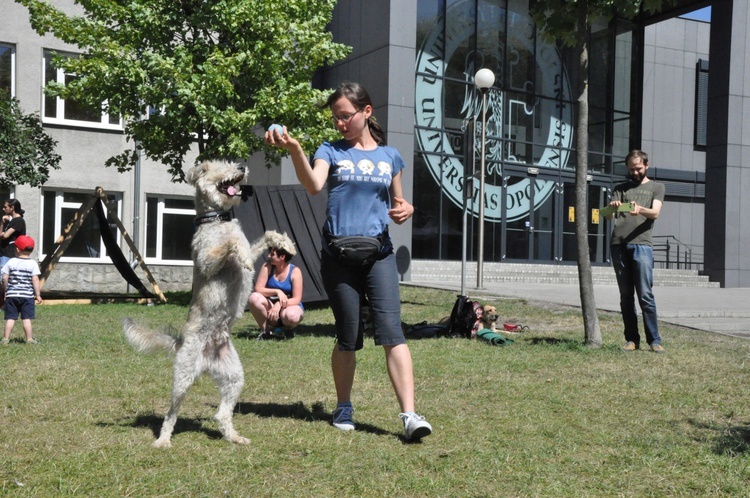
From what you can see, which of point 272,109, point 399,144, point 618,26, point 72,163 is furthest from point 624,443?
point 618,26

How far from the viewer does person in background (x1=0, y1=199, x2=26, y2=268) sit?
1354 centimetres

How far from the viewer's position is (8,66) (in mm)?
20500

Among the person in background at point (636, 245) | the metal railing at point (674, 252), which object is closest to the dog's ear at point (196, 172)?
the person in background at point (636, 245)

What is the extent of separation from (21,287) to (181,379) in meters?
5.34

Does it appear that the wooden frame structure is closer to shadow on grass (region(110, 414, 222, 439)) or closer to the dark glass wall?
the dark glass wall

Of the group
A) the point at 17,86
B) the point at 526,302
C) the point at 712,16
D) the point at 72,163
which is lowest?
the point at 526,302

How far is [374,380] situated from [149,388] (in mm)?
1787

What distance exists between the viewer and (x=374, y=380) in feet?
21.3

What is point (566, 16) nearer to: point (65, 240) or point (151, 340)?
point (151, 340)

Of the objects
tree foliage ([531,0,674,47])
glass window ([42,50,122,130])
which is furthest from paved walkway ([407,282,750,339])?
glass window ([42,50,122,130])

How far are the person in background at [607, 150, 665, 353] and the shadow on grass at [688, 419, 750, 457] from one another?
10.7 ft

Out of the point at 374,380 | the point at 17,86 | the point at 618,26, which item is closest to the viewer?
the point at 374,380

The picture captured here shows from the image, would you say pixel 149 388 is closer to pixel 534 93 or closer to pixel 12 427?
pixel 12 427

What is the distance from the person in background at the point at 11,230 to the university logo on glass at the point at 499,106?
12259 millimetres
